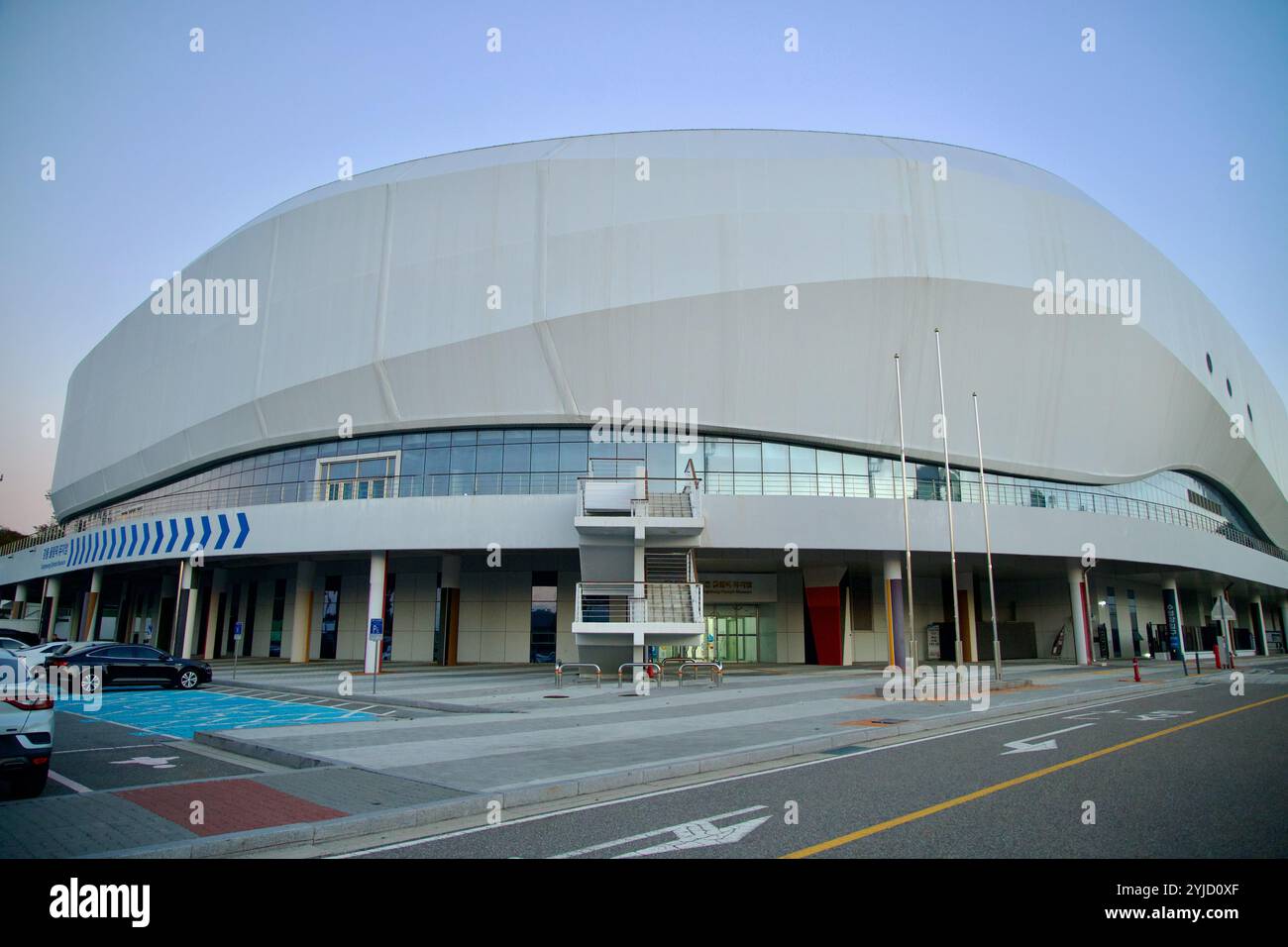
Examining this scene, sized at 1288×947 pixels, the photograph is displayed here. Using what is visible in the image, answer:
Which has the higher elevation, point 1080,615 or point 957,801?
point 1080,615

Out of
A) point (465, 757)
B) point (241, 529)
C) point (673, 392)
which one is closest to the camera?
point (465, 757)

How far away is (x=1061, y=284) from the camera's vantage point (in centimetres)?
3825

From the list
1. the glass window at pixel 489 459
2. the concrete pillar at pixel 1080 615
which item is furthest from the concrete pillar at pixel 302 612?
the concrete pillar at pixel 1080 615

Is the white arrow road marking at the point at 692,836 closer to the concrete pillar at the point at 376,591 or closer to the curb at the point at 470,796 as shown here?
the curb at the point at 470,796

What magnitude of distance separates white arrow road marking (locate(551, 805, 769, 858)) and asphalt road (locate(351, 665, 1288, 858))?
2 cm

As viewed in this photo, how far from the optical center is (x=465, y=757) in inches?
438

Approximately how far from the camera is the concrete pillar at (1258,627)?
207 ft

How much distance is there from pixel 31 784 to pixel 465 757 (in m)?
4.94

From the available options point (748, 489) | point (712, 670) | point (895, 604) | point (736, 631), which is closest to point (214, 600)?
point (736, 631)

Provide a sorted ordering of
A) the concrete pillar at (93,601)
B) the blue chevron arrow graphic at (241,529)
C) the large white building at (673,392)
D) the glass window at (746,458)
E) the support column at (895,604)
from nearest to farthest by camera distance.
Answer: the support column at (895,604) < the large white building at (673,392) < the blue chevron arrow graphic at (241,529) < the glass window at (746,458) < the concrete pillar at (93,601)

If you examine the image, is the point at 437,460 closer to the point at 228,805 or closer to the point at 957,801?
the point at 228,805

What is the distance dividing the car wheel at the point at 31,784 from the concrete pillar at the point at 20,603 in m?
63.0
